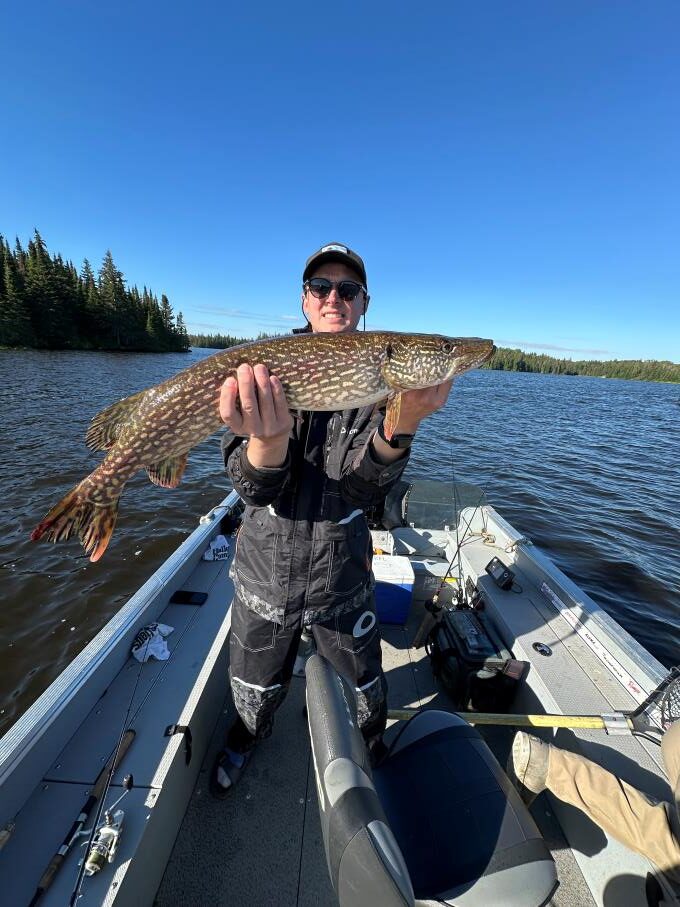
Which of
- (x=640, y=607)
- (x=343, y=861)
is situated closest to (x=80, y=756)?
(x=343, y=861)

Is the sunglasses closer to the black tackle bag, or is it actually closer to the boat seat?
the boat seat

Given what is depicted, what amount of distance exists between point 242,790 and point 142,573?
496cm

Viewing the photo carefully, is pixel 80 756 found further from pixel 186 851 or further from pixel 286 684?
pixel 286 684

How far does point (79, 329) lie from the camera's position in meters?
51.6

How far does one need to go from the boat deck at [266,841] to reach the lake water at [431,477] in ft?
10.8

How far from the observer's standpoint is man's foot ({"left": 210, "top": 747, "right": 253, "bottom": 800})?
2.60 m

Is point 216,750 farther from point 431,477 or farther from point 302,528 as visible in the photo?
point 431,477

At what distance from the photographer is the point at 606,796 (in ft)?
6.94

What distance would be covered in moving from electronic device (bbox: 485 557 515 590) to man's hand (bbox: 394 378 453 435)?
8.08 ft

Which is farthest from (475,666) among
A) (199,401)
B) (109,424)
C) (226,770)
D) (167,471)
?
(109,424)

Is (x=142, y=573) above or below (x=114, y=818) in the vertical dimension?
below

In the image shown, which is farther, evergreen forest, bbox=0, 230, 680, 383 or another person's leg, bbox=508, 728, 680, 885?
evergreen forest, bbox=0, 230, 680, 383

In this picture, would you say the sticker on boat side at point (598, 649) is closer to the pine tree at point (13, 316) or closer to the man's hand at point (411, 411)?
the man's hand at point (411, 411)

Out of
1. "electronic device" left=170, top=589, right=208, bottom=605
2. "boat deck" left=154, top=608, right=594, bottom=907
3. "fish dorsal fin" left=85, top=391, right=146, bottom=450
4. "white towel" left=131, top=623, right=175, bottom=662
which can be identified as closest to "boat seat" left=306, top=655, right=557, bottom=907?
"boat deck" left=154, top=608, right=594, bottom=907
